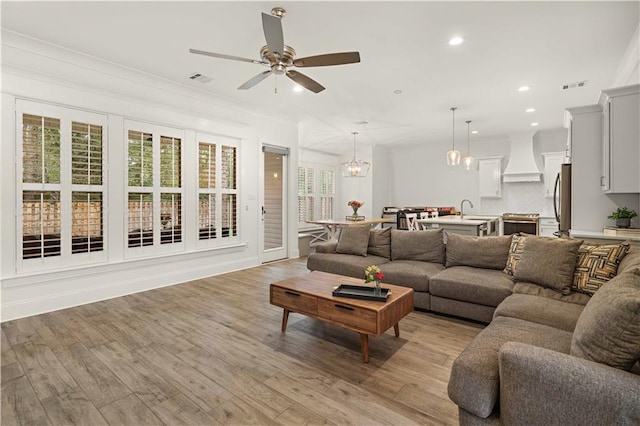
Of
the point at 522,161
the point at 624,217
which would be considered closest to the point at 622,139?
the point at 624,217

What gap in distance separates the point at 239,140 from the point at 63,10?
9.83ft

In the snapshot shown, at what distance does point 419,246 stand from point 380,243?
56cm

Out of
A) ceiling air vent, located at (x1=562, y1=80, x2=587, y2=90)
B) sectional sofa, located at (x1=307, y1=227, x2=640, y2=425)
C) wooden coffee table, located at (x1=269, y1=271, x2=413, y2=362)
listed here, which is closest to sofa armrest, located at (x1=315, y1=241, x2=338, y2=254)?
sectional sofa, located at (x1=307, y1=227, x2=640, y2=425)

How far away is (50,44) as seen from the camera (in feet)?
11.5

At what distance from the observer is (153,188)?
4.58 m

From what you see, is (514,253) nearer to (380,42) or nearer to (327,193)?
(380,42)

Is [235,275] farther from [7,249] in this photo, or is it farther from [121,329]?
[7,249]

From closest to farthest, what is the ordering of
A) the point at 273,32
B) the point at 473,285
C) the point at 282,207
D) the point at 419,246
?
the point at 273,32
the point at 473,285
the point at 419,246
the point at 282,207

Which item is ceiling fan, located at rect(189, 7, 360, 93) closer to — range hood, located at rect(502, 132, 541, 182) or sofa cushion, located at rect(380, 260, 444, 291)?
sofa cushion, located at rect(380, 260, 444, 291)

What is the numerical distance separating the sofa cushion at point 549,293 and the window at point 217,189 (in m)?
4.29

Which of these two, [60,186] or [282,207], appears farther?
[282,207]

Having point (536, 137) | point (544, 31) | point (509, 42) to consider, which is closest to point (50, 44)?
point (509, 42)

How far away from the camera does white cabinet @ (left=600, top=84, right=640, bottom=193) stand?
3123 mm

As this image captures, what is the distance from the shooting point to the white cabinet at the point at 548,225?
7488mm
